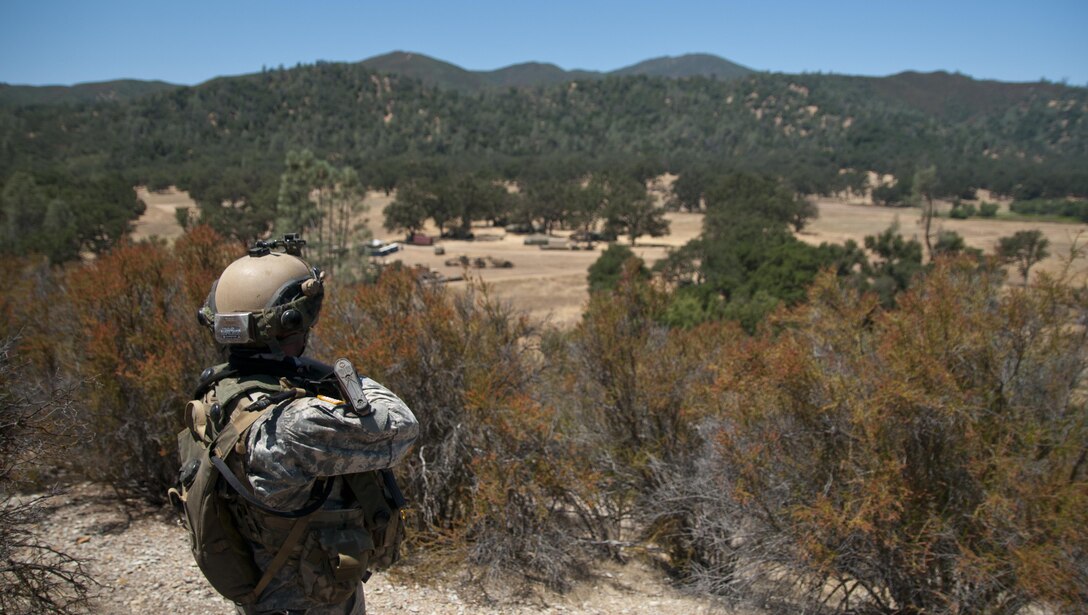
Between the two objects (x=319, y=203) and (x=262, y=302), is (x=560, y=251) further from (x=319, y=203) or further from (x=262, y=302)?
(x=262, y=302)

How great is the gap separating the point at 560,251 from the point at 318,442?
1917 inches

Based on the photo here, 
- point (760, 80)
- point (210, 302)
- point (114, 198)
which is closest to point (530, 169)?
point (114, 198)

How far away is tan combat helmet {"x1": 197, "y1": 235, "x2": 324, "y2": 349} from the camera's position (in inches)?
93.7

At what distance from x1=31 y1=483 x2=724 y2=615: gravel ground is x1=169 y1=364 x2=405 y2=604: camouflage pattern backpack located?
317 centimetres

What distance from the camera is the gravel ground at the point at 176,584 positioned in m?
5.31

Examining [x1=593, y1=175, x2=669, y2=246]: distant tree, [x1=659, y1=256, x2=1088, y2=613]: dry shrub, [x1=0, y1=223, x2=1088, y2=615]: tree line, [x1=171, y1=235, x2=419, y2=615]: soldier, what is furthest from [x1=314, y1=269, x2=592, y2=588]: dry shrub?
[x1=593, y1=175, x2=669, y2=246]: distant tree

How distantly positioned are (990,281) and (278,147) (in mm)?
111295

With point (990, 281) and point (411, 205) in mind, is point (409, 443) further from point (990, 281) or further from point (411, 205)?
point (411, 205)

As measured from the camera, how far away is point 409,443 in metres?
2.15

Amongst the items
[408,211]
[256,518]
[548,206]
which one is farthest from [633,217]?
[256,518]

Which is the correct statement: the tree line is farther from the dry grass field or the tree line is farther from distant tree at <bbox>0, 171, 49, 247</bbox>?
distant tree at <bbox>0, 171, 49, 247</bbox>

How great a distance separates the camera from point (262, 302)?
7.95 ft

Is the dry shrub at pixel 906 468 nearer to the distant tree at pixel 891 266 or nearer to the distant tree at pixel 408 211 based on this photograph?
the distant tree at pixel 891 266

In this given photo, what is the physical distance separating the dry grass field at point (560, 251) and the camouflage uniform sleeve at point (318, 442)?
21.5 m
